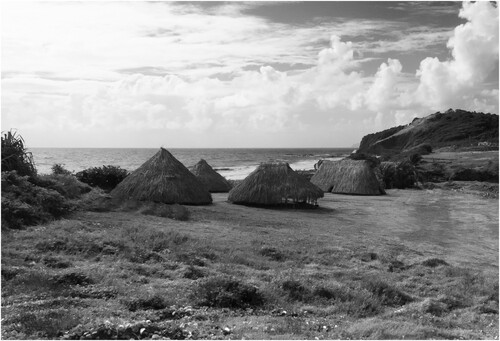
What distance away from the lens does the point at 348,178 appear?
3406 cm

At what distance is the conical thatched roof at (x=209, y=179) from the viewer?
103ft

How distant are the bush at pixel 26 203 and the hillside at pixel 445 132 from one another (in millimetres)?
66481

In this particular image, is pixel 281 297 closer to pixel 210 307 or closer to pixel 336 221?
pixel 210 307

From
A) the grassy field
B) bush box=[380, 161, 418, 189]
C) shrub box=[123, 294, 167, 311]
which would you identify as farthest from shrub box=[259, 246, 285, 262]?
bush box=[380, 161, 418, 189]

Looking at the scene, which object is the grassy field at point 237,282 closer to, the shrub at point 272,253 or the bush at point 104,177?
the shrub at point 272,253

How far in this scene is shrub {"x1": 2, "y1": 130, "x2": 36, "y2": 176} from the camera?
16.7 m

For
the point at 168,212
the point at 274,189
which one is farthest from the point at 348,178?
the point at 168,212

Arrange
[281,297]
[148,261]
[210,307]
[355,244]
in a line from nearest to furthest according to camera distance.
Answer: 1. [210,307]
2. [281,297]
3. [148,261]
4. [355,244]

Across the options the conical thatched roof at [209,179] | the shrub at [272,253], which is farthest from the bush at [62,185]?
the conical thatched roof at [209,179]

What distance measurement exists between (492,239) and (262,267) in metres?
9.73

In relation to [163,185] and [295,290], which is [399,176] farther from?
[295,290]

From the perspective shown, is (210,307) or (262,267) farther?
(262,267)

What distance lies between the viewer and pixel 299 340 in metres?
6.80

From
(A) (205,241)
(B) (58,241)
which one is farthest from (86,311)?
(A) (205,241)
